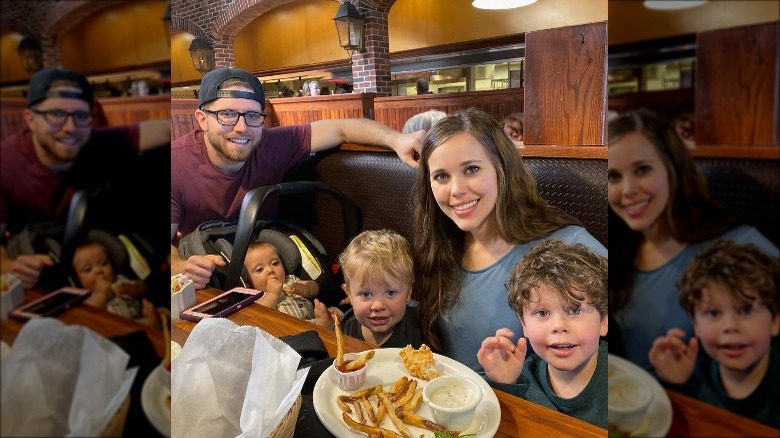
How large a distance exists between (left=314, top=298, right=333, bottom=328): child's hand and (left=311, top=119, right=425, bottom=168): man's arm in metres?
0.48

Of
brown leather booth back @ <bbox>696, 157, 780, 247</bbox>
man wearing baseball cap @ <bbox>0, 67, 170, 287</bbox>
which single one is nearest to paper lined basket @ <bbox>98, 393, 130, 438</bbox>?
man wearing baseball cap @ <bbox>0, 67, 170, 287</bbox>

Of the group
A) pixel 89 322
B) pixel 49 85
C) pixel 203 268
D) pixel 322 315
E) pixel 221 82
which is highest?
pixel 221 82

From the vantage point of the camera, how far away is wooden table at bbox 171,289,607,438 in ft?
4.80

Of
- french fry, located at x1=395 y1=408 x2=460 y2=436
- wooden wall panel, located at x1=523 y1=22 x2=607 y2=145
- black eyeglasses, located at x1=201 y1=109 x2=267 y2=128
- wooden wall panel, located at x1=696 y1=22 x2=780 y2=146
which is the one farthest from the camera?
black eyeglasses, located at x1=201 y1=109 x2=267 y2=128

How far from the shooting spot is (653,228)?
2.06 feet

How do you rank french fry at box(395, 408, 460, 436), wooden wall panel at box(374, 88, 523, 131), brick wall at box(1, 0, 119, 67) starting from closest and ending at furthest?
brick wall at box(1, 0, 119, 67) < wooden wall panel at box(374, 88, 523, 131) < french fry at box(395, 408, 460, 436)

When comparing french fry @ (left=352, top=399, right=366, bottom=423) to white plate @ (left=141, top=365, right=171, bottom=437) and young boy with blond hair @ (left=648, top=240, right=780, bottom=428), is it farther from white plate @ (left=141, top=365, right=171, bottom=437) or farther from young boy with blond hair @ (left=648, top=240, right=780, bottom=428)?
young boy with blond hair @ (left=648, top=240, right=780, bottom=428)

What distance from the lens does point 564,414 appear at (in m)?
1.48

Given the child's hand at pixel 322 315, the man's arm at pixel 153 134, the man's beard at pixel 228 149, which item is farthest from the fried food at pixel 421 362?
the man's arm at pixel 153 134

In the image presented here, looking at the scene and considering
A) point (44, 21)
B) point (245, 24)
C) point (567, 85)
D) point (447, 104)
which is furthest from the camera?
point (245, 24)

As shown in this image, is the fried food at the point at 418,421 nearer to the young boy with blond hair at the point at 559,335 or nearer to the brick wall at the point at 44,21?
the young boy with blond hair at the point at 559,335

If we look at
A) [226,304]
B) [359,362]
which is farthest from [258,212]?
[359,362]

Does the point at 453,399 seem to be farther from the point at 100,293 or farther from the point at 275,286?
the point at 100,293

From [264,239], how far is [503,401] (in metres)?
0.86
